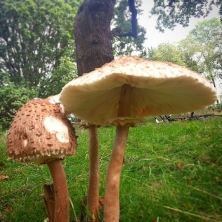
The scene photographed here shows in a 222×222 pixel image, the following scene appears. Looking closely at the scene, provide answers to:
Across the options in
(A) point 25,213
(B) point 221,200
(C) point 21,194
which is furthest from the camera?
(C) point 21,194

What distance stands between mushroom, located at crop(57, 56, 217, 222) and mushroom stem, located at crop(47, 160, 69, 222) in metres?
0.33

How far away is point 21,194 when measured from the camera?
10.2 feet

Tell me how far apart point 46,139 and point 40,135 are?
5cm

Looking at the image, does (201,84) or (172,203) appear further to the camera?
(172,203)

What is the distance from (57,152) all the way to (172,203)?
38.8 inches

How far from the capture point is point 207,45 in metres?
34.9

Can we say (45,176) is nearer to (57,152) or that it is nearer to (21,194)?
(21,194)

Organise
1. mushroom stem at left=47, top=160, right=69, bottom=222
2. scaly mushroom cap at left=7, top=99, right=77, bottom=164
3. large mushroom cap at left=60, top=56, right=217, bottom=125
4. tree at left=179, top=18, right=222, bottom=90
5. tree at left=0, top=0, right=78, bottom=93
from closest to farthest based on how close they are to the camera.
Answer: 1. large mushroom cap at left=60, top=56, right=217, bottom=125
2. scaly mushroom cap at left=7, top=99, right=77, bottom=164
3. mushroom stem at left=47, top=160, right=69, bottom=222
4. tree at left=0, top=0, right=78, bottom=93
5. tree at left=179, top=18, right=222, bottom=90

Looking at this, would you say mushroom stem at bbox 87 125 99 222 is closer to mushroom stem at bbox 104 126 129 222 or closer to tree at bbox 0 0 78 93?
mushroom stem at bbox 104 126 129 222

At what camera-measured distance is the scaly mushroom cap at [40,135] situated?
1484 mm

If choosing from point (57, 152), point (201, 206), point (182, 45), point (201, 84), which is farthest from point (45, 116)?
point (182, 45)

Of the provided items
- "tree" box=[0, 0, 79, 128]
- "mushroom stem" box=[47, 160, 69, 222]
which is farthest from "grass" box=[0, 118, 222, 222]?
"tree" box=[0, 0, 79, 128]

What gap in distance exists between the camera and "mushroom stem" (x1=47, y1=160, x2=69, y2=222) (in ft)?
5.50

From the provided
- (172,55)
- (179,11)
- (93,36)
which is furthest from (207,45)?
(93,36)
